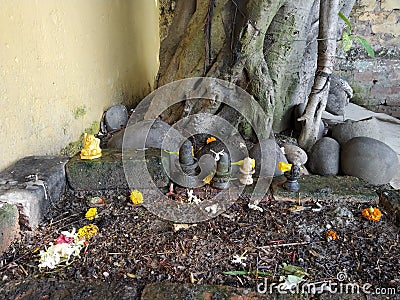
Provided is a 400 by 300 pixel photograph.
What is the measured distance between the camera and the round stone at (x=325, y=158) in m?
Result: 2.86

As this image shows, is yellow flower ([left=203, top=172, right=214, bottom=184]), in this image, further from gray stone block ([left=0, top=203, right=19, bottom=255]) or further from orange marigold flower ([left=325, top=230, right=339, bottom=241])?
gray stone block ([left=0, top=203, right=19, bottom=255])

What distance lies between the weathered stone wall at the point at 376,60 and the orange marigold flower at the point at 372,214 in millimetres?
4169

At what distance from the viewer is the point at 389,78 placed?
557 cm

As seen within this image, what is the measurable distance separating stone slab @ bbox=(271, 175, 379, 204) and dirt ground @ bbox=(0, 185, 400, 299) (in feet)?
0.12

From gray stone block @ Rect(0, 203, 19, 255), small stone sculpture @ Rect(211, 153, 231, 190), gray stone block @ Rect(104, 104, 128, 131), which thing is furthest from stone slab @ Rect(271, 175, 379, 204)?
gray stone block @ Rect(104, 104, 128, 131)

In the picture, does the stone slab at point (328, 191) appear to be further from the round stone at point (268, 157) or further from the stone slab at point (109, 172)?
the stone slab at point (109, 172)

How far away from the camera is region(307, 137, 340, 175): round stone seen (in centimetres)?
286

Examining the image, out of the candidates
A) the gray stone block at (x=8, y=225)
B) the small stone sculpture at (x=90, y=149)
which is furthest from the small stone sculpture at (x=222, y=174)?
the gray stone block at (x=8, y=225)

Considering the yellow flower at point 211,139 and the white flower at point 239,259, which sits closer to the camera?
the white flower at point 239,259

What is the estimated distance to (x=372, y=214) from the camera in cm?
190

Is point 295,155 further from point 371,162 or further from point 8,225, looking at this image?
point 8,225

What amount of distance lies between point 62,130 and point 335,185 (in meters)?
1.71

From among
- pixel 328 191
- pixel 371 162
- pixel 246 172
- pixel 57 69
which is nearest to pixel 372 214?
pixel 328 191

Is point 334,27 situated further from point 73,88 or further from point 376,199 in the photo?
point 73,88
